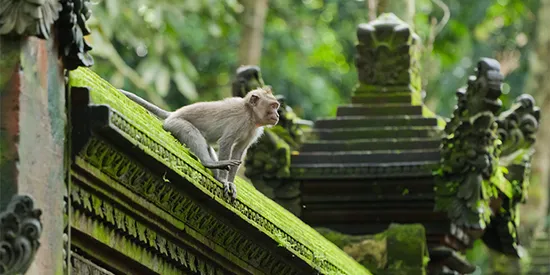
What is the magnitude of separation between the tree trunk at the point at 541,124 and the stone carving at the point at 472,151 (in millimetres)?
12004

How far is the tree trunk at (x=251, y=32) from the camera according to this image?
2070 cm

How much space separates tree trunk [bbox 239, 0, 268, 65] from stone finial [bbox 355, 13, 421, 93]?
27.2 feet

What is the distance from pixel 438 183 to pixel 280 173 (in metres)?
1.13

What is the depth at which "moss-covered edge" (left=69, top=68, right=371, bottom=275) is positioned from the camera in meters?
5.94

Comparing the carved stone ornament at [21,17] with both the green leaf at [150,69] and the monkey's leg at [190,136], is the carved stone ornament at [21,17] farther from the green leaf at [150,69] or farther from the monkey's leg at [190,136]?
the green leaf at [150,69]

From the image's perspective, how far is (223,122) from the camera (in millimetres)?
8992

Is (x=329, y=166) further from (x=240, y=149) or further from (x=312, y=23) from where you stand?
(x=312, y=23)

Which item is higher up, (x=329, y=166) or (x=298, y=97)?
(x=298, y=97)

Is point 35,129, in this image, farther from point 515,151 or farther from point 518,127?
point 515,151

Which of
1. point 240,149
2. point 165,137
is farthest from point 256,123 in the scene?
point 165,137

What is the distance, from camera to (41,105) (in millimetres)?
5242

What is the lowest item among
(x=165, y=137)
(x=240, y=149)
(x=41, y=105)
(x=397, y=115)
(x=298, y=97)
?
(x=41, y=105)

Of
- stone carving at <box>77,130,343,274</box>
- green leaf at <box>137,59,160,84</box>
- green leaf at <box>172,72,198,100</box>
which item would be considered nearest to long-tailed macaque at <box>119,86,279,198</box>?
stone carving at <box>77,130,343,274</box>

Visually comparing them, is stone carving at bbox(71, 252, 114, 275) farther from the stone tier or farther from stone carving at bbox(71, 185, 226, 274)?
the stone tier
